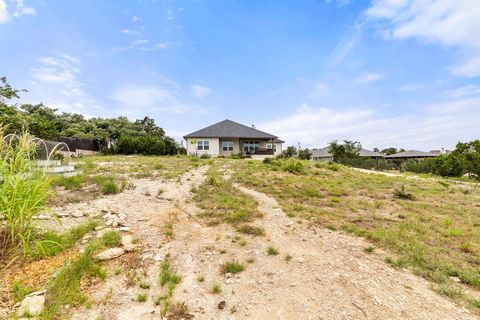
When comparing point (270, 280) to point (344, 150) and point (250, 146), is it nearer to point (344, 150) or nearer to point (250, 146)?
point (250, 146)

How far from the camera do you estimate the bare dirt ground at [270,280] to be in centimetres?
239

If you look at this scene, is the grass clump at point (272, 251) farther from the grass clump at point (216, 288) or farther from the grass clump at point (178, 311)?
the grass clump at point (178, 311)

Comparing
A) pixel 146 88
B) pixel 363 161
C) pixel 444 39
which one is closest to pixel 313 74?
pixel 444 39

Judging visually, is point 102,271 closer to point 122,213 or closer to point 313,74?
point 122,213

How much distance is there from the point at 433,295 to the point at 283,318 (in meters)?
1.88

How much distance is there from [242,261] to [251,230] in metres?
1.07

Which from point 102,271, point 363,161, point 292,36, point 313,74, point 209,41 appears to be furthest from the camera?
point 363,161

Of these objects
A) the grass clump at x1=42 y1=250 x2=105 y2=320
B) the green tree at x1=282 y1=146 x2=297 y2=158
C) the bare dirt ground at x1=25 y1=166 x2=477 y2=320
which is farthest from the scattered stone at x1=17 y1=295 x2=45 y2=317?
the green tree at x1=282 y1=146 x2=297 y2=158

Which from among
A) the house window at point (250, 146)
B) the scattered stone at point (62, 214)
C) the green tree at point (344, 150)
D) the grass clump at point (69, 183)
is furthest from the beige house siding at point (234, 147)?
the scattered stone at point (62, 214)

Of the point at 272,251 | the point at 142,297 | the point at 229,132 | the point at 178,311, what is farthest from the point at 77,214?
the point at 229,132

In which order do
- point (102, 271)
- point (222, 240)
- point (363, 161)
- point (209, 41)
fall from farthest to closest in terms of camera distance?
point (363, 161) → point (209, 41) → point (222, 240) → point (102, 271)

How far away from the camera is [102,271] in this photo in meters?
2.89

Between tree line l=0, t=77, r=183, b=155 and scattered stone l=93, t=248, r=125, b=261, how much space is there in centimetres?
1560

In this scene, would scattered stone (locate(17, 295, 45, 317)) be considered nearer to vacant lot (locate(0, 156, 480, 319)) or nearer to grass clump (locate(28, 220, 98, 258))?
vacant lot (locate(0, 156, 480, 319))
